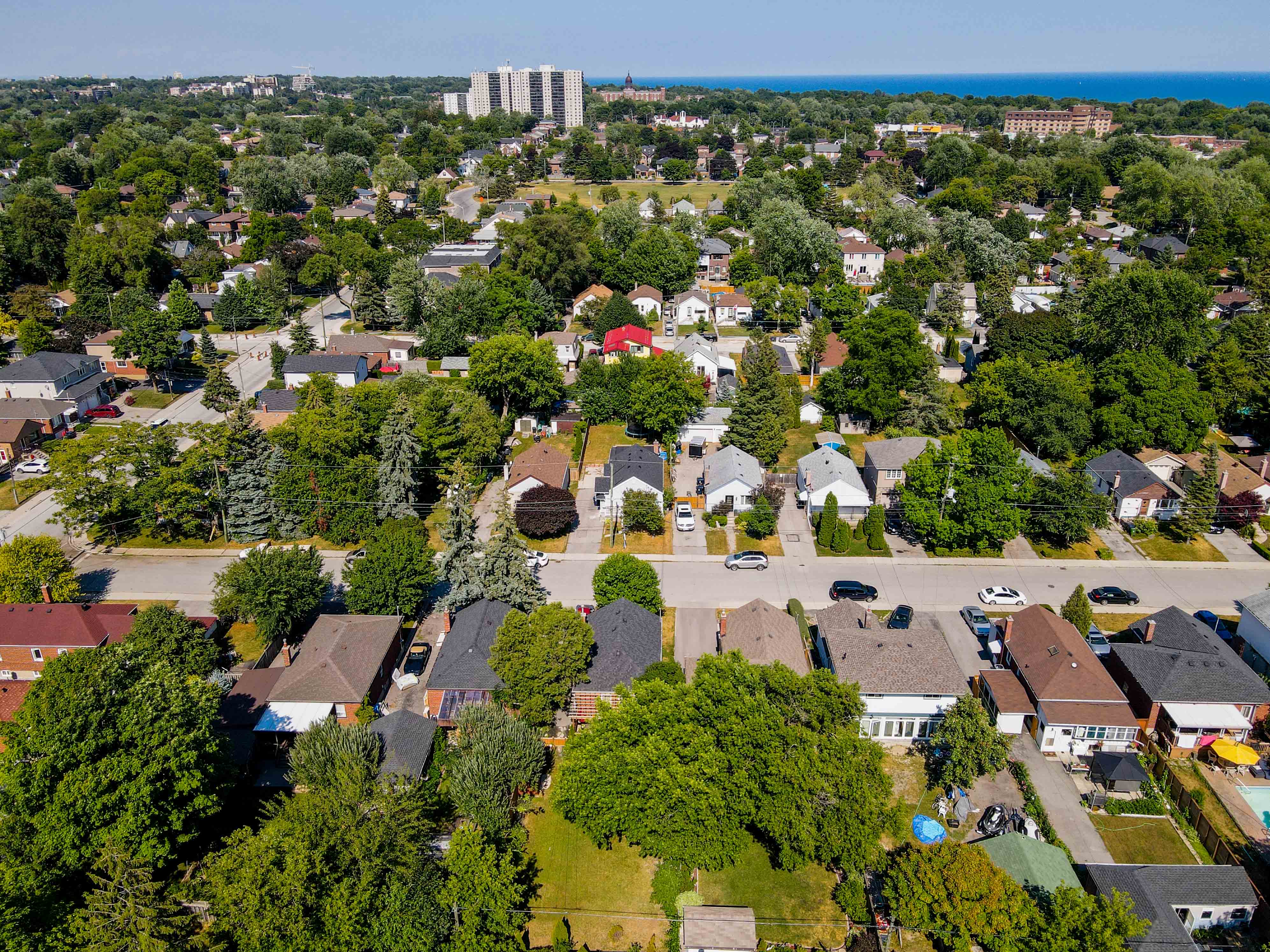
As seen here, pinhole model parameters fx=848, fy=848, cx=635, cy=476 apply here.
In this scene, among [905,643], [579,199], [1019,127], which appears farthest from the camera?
[1019,127]

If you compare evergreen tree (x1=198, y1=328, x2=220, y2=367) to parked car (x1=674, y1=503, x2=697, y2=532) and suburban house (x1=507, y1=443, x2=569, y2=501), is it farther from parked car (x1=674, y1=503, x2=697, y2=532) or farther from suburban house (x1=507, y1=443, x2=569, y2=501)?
parked car (x1=674, y1=503, x2=697, y2=532)

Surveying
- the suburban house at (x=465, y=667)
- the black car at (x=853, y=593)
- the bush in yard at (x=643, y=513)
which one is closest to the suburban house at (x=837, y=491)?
the black car at (x=853, y=593)

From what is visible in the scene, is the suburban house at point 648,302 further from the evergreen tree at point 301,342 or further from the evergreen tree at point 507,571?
the evergreen tree at point 507,571

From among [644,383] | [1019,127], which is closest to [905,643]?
[644,383]

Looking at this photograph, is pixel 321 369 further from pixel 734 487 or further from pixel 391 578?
pixel 734 487

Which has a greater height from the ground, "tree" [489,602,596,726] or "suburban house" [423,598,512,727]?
"tree" [489,602,596,726]

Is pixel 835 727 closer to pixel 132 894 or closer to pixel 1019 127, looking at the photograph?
pixel 132 894

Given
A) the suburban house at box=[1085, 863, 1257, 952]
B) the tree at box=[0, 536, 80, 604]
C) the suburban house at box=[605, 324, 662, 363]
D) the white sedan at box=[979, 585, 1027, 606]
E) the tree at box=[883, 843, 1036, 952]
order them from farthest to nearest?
the suburban house at box=[605, 324, 662, 363] < the white sedan at box=[979, 585, 1027, 606] < the tree at box=[0, 536, 80, 604] < the suburban house at box=[1085, 863, 1257, 952] < the tree at box=[883, 843, 1036, 952]

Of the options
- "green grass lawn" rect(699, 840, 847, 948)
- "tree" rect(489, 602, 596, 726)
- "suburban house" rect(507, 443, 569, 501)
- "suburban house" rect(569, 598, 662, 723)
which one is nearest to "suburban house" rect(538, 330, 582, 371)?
"suburban house" rect(507, 443, 569, 501)
